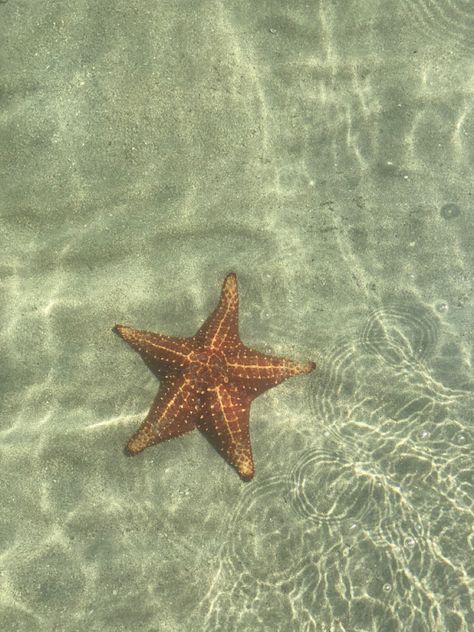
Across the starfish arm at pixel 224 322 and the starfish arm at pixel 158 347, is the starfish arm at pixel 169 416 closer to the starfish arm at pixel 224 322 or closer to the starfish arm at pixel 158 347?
the starfish arm at pixel 158 347

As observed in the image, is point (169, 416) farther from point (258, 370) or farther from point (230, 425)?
point (258, 370)

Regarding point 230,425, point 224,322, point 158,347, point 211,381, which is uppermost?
point 224,322

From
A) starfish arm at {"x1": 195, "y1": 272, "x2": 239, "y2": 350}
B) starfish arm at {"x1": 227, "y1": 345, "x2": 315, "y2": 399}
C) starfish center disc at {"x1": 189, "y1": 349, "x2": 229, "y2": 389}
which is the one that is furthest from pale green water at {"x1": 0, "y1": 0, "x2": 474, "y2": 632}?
starfish center disc at {"x1": 189, "y1": 349, "x2": 229, "y2": 389}

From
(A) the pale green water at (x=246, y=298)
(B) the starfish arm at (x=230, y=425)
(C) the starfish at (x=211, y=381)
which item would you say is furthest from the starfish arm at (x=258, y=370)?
(A) the pale green water at (x=246, y=298)

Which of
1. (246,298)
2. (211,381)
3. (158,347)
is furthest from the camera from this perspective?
(246,298)

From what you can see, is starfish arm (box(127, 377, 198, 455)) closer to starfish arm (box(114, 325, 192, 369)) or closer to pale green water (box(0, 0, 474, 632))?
starfish arm (box(114, 325, 192, 369))

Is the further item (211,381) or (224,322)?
(224,322)

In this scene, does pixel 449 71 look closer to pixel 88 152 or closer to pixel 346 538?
pixel 88 152

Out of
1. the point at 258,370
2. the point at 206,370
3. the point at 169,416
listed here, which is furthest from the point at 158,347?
the point at 258,370
